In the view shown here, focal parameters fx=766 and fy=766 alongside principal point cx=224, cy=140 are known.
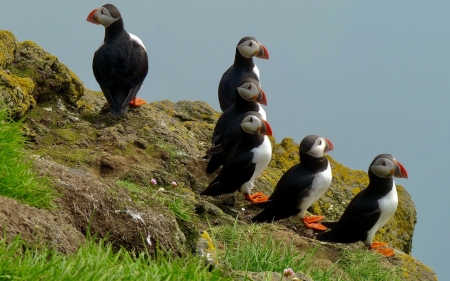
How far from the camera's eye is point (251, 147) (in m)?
8.36

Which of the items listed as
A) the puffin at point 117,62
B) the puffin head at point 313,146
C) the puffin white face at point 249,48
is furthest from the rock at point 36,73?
the puffin head at point 313,146

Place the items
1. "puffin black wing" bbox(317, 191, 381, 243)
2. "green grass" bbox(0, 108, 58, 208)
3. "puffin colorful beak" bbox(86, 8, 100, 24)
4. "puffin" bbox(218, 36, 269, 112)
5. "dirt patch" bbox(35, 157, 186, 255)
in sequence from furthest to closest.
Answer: "puffin" bbox(218, 36, 269, 112) < "puffin colorful beak" bbox(86, 8, 100, 24) < "puffin black wing" bbox(317, 191, 381, 243) < "dirt patch" bbox(35, 157, 186, 255) < "green grass" bbox(0, 108, 58, 208)

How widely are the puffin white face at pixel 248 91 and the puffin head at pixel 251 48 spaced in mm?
1570

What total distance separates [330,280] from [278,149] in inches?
Answer: 222

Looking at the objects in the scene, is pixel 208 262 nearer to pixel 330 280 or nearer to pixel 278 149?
pixel 330 280

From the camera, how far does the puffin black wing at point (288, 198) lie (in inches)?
308

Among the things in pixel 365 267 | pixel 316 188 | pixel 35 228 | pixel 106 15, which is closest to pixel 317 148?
pixel 316 188

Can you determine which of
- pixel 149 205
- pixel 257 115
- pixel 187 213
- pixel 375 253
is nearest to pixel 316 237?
pixel 375 253

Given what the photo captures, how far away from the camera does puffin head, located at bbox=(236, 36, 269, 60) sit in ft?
35.3

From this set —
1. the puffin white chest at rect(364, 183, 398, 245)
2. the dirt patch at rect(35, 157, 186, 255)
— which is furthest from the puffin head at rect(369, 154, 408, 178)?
the dirt patch at rect(35, 157, 186, 255)

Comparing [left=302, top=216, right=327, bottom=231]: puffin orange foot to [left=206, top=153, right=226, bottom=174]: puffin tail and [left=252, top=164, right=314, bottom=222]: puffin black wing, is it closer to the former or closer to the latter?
[left=252, top=164, right=314, bottom=222]: puffin black wing

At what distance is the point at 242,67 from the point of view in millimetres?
10789

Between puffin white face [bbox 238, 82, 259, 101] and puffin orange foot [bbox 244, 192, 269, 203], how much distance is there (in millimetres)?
1293

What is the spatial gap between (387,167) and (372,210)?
0.50 metres
